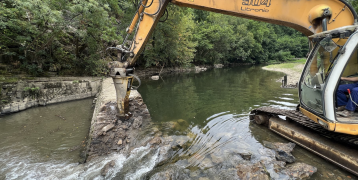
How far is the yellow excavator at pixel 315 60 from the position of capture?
112 inches

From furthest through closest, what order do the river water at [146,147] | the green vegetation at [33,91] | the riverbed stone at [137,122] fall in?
1. the green vegetation at [33,91]
2. the riverbed stone at [137,122]
3. the river water at [146,147]

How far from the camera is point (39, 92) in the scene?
7.27 metres

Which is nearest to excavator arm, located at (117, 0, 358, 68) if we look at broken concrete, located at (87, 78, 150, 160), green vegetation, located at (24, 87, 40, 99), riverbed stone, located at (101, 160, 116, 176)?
broken concrete, located at (87, 78, 150, 160)

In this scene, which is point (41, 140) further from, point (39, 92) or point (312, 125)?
point (312, 125)

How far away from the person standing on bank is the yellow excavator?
17cm

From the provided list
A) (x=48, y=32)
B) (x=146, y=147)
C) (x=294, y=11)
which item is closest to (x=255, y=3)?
(x=294, y=11)

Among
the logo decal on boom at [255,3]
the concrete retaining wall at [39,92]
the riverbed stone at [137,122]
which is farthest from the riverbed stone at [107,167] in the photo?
the concrete retaining wall at [39,92]

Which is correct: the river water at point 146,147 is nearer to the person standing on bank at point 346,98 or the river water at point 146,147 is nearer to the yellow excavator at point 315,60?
the yellow excavator at point 315,60

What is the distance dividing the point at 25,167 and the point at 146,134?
2391 mm

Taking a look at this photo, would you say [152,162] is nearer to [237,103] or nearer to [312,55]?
[312,55]

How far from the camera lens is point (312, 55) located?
3.59m

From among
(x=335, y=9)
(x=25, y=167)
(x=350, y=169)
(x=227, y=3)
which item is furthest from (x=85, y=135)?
(x=335, y=9)

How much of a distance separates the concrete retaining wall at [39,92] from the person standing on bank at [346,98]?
359 inches

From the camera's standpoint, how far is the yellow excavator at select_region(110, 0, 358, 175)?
2.84m
